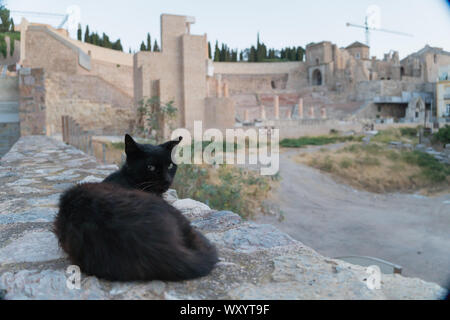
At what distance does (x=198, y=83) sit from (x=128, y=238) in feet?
61.4

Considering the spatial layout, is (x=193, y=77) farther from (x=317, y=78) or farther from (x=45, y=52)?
(x=317, y=78)

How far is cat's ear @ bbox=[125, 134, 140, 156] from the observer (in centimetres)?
205

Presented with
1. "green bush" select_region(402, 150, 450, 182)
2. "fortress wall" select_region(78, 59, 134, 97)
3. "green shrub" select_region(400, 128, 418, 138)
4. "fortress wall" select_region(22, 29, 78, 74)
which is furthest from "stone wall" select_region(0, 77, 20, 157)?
"green shrub" select_region(400, 128, 418, 138)

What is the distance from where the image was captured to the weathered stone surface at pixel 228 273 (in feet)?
4.31

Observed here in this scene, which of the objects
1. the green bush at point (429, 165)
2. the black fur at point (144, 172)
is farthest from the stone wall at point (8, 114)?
the green bush at point (429, 165)

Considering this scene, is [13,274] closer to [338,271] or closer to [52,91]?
[338,271]

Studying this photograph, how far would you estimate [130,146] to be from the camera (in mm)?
2078

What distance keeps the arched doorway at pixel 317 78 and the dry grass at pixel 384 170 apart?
96.3 ft

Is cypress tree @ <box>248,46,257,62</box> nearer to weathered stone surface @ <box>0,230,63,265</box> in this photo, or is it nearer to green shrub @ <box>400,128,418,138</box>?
green shrub @ <box>400,128,418,138</box>

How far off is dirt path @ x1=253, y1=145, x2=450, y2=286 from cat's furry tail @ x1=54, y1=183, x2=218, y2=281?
19.7 feet

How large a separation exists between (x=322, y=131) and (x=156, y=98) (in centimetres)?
1526

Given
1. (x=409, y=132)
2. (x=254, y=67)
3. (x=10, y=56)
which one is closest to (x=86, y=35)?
(x=10, y=56)

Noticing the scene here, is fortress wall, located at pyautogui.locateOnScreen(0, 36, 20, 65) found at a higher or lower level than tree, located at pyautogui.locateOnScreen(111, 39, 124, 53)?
lower

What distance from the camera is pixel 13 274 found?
151cm
